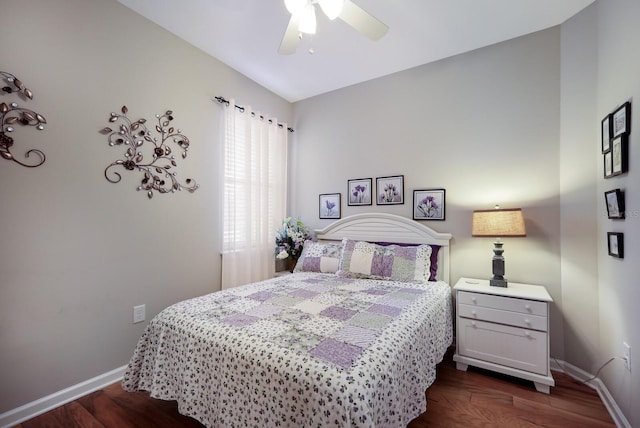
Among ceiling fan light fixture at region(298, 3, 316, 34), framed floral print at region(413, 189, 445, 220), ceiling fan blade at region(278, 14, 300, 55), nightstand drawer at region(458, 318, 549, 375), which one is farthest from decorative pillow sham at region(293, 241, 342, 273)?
ceiling fan light fixture at region(298, 3, 316, 34)

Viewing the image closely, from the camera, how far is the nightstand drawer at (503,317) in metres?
1.91

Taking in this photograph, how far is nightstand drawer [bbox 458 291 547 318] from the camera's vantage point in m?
1.92

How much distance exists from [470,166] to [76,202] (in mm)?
3261

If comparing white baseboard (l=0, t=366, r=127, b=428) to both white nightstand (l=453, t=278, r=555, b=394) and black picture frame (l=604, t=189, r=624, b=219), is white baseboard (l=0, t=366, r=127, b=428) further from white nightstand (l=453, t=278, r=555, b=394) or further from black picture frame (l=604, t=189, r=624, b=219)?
black picture frame (l=604, t=189, r=624, b=219)

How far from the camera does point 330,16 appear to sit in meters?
1.59

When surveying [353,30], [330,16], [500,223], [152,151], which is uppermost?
[353,30]

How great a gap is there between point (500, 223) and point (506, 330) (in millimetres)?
814

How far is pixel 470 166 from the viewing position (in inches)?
102

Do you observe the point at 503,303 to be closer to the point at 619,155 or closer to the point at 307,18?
the point at 619,155

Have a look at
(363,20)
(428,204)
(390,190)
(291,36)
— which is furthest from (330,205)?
(363,20)

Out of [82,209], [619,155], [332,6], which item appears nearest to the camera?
[332,6]

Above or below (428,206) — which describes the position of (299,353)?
below

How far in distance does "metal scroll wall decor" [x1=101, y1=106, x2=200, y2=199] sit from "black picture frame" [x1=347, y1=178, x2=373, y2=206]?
1737 mm

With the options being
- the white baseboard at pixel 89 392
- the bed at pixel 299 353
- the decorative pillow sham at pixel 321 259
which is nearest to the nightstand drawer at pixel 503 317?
the bed at pixel 299 353
